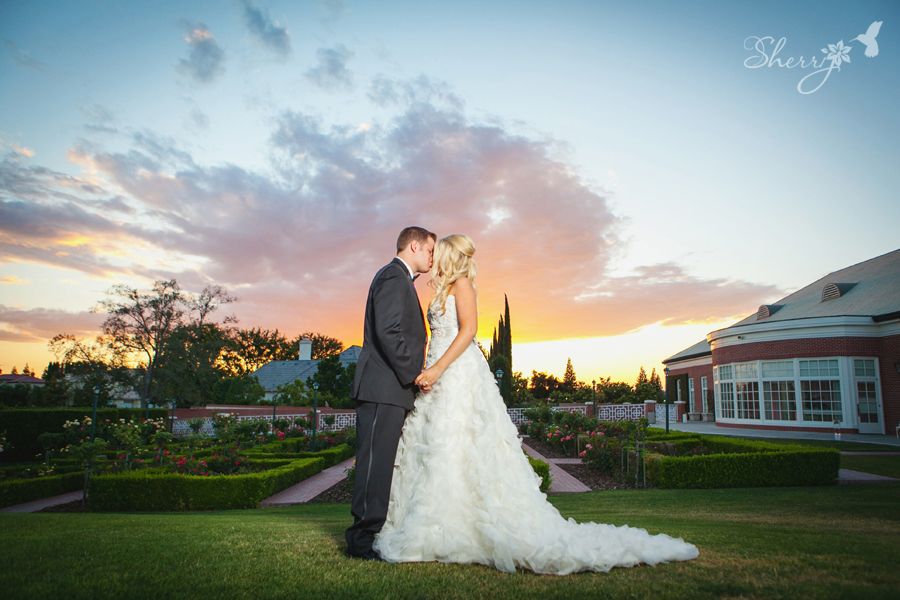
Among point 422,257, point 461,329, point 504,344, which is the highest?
point 504,344

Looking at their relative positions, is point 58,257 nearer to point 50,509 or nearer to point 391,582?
point 50,509

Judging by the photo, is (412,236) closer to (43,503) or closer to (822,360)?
(43,503)

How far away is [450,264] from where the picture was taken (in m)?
3.90

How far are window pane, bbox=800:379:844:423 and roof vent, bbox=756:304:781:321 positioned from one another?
5.58 m

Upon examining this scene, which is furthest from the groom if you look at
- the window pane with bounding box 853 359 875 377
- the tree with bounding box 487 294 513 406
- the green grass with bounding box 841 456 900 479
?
the tree with bounding box 487 294 513 406

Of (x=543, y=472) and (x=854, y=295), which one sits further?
(x=854, y=295)

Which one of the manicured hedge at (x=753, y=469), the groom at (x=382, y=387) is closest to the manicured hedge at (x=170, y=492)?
the groom at (x=382, y=387)

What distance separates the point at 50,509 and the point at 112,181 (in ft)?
31.6

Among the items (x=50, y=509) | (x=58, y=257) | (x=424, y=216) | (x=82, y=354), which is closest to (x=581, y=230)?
(x=424, y=216)

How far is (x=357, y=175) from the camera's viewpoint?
16.5 meters

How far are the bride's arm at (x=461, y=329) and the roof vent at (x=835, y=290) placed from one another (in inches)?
1133

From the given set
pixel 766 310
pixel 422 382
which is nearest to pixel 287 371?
pixel 766 310

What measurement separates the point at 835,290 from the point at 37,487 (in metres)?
32.5

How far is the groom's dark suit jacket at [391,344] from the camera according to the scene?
3.58 meters
